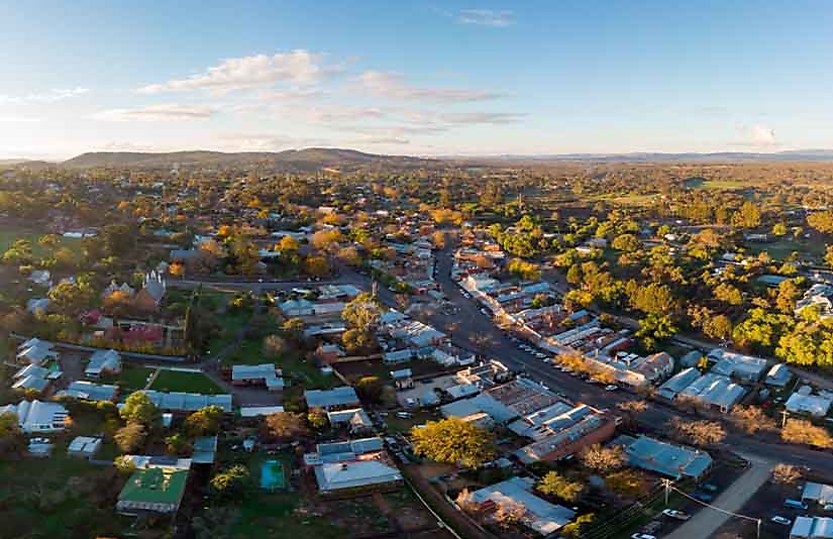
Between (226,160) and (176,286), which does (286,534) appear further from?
(226,160)

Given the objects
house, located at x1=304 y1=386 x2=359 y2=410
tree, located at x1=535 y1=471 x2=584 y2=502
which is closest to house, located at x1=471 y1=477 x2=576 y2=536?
tree, located at x1=535 y1=471 x2=584 y2=502

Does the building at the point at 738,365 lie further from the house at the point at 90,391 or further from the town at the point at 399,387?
the house at the point at 90,391

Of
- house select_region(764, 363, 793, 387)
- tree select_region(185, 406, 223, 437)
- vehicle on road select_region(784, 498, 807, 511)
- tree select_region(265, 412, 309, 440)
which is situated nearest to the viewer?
vehicle on road select_region(784, 498, 807, 511)

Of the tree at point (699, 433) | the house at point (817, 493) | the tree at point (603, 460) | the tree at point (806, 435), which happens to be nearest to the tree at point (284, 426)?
the tree at point (603, 460)

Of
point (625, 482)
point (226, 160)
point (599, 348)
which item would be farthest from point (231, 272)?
point (226, 160)

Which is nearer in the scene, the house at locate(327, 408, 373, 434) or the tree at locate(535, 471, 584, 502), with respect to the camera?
the tree at locate(535, 471, 584, 502)

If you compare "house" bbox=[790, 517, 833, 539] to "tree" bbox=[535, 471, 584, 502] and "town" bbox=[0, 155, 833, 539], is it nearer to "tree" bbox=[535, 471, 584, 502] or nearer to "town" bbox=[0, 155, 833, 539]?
"town" bbox=[0, 155, 833, 539]
